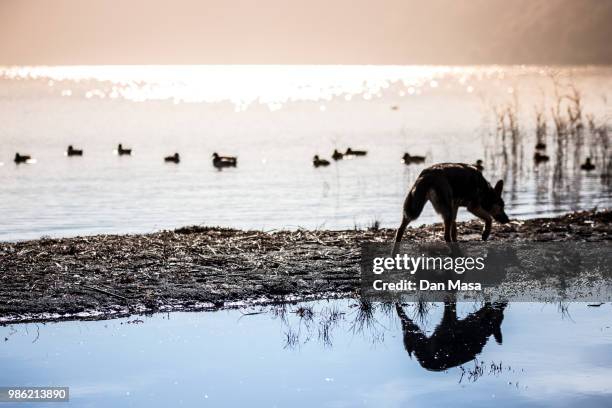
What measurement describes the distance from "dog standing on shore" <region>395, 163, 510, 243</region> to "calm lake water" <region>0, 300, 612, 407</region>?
111 inches

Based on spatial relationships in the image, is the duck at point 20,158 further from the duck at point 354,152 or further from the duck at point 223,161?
the duck at point 354,152

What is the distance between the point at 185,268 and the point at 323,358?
450 centimetres

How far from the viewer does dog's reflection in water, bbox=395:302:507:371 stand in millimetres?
10992

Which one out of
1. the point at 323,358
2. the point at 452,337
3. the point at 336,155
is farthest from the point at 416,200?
the point at 336,155

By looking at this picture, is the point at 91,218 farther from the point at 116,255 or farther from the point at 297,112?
the point at 297,112

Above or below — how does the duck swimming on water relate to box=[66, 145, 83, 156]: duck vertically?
below

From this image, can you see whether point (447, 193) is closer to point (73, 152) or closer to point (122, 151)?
point (73, 152)

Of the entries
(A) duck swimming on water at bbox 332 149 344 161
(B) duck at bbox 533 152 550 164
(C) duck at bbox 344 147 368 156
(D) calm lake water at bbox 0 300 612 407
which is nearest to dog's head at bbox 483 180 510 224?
(D) calm lake water at bbox 0 300 612 407

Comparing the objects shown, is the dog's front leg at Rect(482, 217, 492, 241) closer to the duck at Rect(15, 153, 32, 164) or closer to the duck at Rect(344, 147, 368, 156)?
the duck at Rect(344, 147, 368, 156)

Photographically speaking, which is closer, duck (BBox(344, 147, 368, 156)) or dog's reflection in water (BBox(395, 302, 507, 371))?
dog's reflection in water (BBox(395, 302, 507, 371))

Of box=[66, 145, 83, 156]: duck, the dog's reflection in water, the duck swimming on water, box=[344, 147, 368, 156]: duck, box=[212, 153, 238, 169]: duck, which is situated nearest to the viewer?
the dog's reflection in water

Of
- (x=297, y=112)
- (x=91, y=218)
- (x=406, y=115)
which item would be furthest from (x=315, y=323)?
(x=297, y=112)

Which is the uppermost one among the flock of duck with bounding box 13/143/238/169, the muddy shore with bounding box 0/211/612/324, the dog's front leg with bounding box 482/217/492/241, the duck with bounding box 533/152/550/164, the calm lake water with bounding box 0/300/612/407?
the flock of duck with bounding box 13/143/238/169

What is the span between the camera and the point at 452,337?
11.8 m
